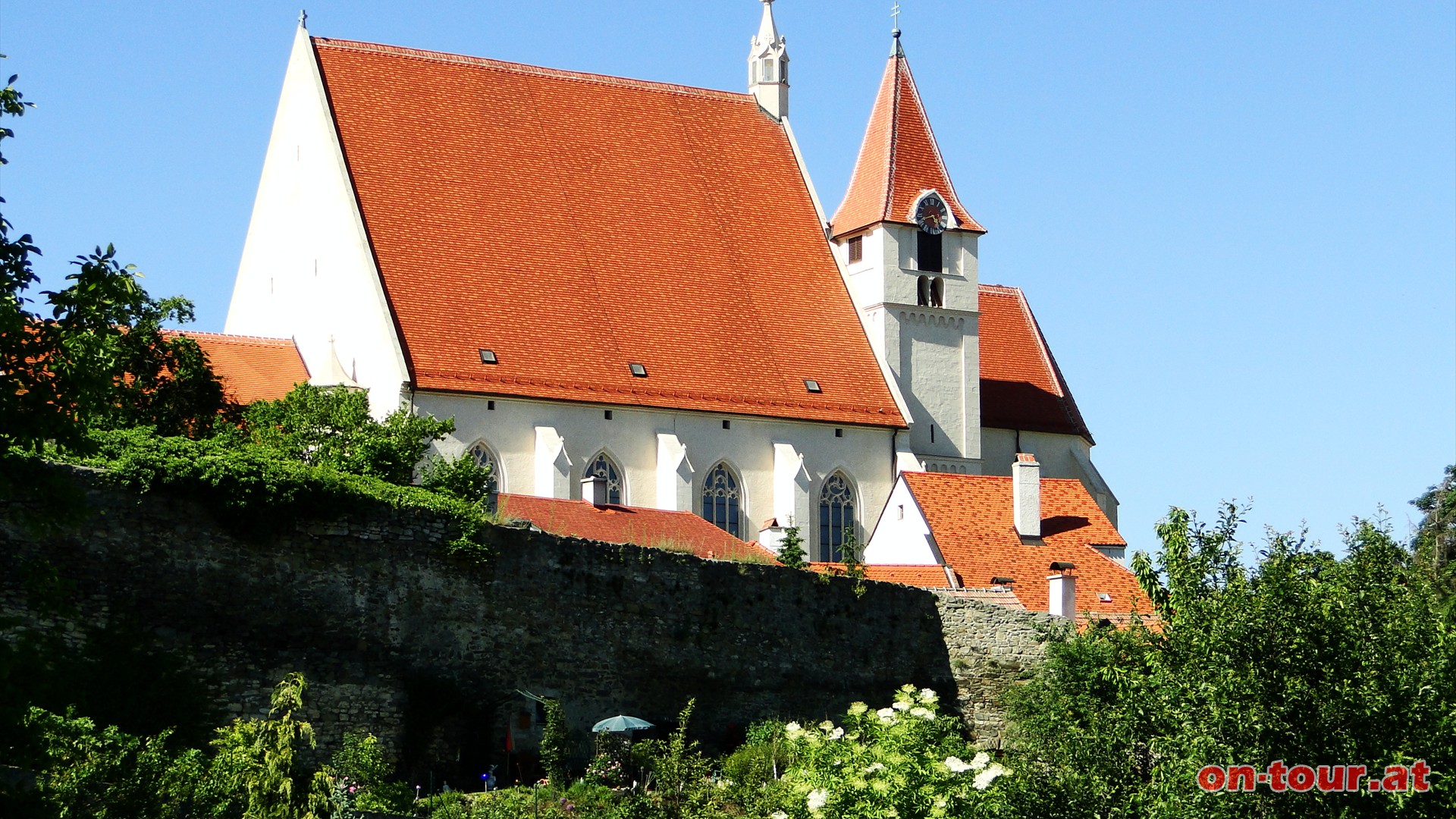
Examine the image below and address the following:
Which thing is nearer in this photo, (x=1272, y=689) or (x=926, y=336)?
(x=1272, y=689)

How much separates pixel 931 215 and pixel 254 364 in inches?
592

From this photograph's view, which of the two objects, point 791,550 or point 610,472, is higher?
point 610,472

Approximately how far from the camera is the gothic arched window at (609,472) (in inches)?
1833

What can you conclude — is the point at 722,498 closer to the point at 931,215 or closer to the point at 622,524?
the point at 622,524

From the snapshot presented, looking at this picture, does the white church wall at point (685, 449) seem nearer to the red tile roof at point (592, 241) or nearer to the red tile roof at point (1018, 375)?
the red tile roof at point (592, 241)

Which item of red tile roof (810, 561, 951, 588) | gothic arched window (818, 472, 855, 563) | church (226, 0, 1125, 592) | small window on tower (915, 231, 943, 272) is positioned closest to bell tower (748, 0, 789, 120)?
church (226, 0, 1125, 592)

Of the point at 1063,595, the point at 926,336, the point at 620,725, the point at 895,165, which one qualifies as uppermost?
the point at 895,165

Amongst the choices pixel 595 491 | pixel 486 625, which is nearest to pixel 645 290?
pixel 595 491

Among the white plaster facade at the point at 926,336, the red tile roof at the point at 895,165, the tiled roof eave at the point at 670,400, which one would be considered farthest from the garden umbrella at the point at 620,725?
the red tile roof at the point at 895,165

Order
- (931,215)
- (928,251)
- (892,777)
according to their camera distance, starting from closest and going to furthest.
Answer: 1. (892,777)
2. (931,215)
3. (928,251)

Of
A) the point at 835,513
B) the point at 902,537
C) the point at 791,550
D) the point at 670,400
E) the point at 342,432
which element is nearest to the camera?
the point at 342,432

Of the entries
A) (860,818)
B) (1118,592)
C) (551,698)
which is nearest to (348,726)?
A: (551,698)

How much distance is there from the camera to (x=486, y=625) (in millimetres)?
29688

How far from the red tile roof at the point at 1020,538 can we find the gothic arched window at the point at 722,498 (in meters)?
3.91
